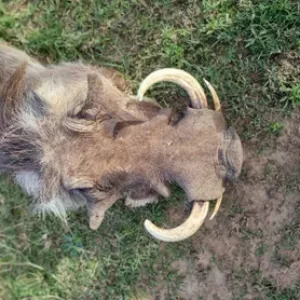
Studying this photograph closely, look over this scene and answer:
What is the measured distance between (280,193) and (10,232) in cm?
212

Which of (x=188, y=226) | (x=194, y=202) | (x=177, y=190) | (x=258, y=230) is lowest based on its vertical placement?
(x=258, y=230)

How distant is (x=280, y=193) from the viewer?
3.78m

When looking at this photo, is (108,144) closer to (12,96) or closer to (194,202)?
(194,202)

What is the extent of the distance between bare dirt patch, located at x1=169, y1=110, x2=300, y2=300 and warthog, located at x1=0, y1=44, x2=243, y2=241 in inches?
25.5

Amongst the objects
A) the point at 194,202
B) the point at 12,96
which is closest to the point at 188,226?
the point at 194,202

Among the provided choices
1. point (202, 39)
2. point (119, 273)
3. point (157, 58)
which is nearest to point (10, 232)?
point (119, 273)

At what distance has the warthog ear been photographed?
11.1 feet

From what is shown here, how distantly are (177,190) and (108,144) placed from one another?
973mm

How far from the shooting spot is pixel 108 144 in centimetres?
302

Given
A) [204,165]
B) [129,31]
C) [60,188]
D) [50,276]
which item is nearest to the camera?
[204,165]

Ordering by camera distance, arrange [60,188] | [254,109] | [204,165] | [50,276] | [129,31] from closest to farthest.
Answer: [204,165] → [60,188] → [254,109] → [129,31] → [50,276]

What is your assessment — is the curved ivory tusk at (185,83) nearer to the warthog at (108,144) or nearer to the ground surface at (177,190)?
the warthog at (108,144)

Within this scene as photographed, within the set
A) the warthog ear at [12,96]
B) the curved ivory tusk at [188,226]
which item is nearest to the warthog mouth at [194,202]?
the curved ivory tusk at [188,226]

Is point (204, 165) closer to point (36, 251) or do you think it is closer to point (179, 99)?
point (179, 99)
